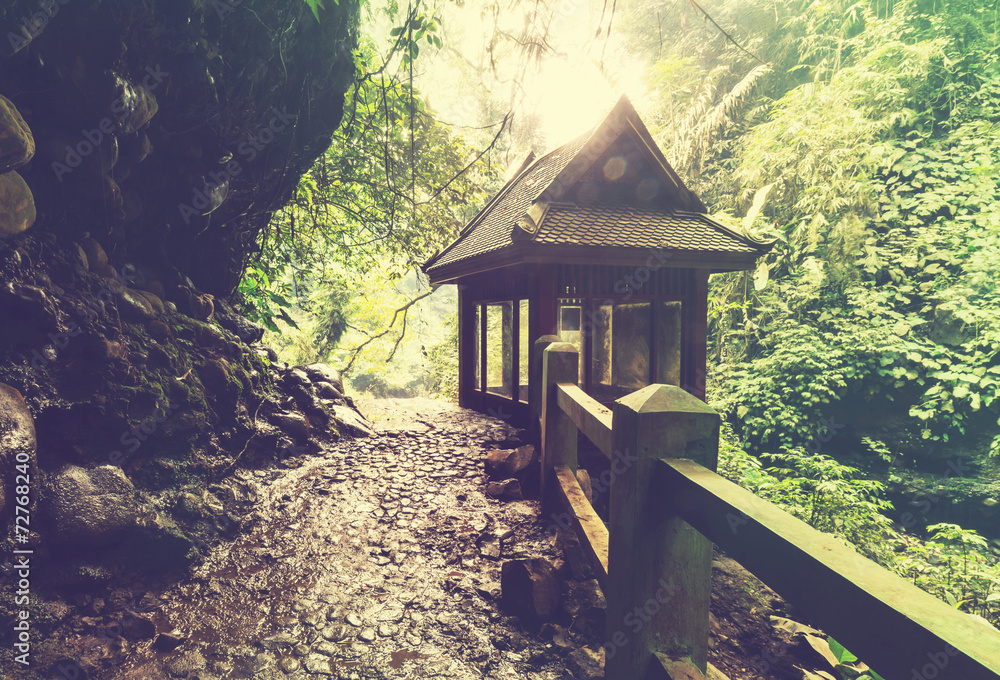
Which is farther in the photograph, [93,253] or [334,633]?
[93,253]

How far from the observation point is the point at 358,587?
11.0 ft

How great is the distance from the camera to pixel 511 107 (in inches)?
106

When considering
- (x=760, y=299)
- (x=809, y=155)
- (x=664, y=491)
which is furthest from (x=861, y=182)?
(x=664, y=491)

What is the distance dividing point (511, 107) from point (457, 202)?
8005mm

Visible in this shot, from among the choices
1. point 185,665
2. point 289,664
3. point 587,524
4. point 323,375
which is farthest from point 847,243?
point 185,665

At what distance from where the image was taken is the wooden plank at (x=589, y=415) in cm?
241

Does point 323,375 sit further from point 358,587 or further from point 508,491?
point 358,587

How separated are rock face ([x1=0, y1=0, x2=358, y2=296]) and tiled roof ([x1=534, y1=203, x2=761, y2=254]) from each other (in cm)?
329

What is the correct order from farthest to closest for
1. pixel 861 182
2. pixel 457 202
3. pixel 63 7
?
pixel 861 182 → pixel 457 202 → pixel 63 7

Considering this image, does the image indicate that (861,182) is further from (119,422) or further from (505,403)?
(119,422)

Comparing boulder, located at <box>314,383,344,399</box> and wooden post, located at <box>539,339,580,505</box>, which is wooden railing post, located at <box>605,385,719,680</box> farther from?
boulder, located at <box>314,383,344,399</box>

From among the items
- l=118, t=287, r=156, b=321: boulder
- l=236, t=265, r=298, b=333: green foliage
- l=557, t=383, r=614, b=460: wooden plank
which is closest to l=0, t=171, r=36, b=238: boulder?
l=118, t=287, r=156, b=321: boulder

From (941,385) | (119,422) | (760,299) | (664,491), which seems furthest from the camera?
A: (760,299)

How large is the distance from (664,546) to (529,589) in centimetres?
160
